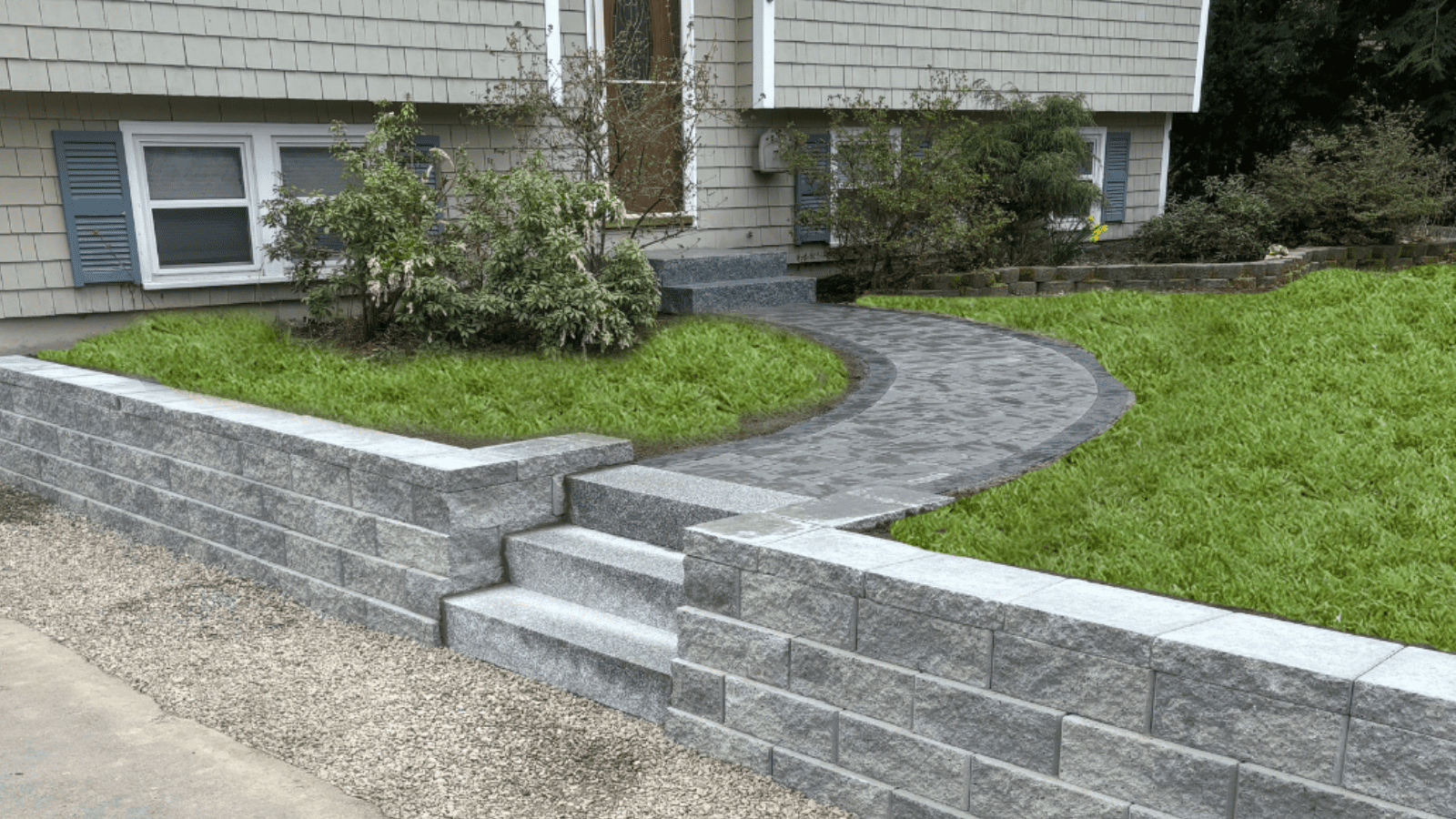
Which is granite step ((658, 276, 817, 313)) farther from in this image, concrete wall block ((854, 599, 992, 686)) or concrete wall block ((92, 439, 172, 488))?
concrete wall block ((854, 599, 992, 686))

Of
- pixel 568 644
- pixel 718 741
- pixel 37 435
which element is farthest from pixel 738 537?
pixel 37 435

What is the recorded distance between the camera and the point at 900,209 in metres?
9.19

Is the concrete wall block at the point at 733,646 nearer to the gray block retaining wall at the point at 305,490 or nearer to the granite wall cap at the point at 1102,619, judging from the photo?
the granite wall cap at the point at 1102,619

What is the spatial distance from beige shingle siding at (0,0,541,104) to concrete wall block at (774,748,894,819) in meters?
6.30

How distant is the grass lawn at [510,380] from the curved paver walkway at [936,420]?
0.34m

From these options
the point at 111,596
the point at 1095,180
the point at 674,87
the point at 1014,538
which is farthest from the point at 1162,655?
the point at 1095,180

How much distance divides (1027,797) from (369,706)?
2.26 m

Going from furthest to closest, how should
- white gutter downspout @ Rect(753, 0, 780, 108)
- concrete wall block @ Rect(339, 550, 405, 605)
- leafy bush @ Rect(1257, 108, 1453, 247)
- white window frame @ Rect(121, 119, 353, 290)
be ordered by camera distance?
leafy bush @ Rect(1257, 108, 1453, 247)
white gutter downspout @ Rect(753, 0, 780, 108)
white window frame @ Rect(121, 119, 353, 290)
concrete wall block @ Rect(339, 550, 405, 605)

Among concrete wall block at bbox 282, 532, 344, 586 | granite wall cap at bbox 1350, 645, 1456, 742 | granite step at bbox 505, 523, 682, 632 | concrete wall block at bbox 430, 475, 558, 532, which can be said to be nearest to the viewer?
granite wall cap at bbox 1350, 645, 1456, 742

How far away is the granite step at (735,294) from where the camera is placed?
841cm

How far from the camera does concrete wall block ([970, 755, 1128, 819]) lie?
2613 millimetres

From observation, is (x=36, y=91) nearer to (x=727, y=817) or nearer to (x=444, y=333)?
(x=444, y=333)

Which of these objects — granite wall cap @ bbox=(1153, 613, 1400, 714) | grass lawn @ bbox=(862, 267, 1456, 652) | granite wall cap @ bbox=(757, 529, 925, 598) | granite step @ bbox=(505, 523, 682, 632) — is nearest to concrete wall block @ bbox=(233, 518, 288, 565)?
granite step @ bbox=(505, 523, 682, 632)

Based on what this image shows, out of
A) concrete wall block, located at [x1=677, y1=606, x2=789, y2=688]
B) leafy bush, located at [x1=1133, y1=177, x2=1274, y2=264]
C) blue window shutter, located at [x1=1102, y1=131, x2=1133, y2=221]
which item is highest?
blue window shutter, located at [x1=1102, y1=131, x2=1133, y2=221]
